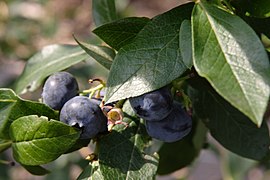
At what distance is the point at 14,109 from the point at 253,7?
45cm

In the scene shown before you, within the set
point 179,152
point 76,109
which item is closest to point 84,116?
point 76,109

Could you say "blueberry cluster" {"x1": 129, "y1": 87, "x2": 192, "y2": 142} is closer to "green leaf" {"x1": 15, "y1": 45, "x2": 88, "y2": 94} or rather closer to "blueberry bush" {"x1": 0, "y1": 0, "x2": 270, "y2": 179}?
"blueberry bush" {"x1": 0, "y1": 0, "x2": 270, "y2": 179}

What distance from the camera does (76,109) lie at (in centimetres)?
93

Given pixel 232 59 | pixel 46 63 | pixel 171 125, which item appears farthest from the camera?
pixel 46 63

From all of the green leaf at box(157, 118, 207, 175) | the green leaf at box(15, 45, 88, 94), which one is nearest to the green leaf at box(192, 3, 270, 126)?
the green leaf at box(15, 45, 88, 94)

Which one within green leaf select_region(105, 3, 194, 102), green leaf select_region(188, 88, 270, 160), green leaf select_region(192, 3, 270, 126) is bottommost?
green leaf select_region(188, 88, 270, 160)

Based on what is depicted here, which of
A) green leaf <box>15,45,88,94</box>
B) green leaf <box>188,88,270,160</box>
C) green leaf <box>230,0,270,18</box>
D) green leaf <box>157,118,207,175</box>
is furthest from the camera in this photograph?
green leaf <box>157,118,207,175</box>

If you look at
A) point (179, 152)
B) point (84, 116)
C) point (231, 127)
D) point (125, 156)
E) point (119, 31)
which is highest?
point (119, 31)

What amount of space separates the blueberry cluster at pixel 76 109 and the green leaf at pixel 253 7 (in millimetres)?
303

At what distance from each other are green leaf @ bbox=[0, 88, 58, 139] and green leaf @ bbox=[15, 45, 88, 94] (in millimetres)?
276

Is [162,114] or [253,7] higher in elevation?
[253,7]

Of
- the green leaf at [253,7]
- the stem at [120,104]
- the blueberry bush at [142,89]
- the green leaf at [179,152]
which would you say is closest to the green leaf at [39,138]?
the blueberry bush at [142,89]

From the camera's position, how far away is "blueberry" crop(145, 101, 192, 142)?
97 centimetres

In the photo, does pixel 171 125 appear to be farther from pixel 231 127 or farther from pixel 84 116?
pixel 231 127
